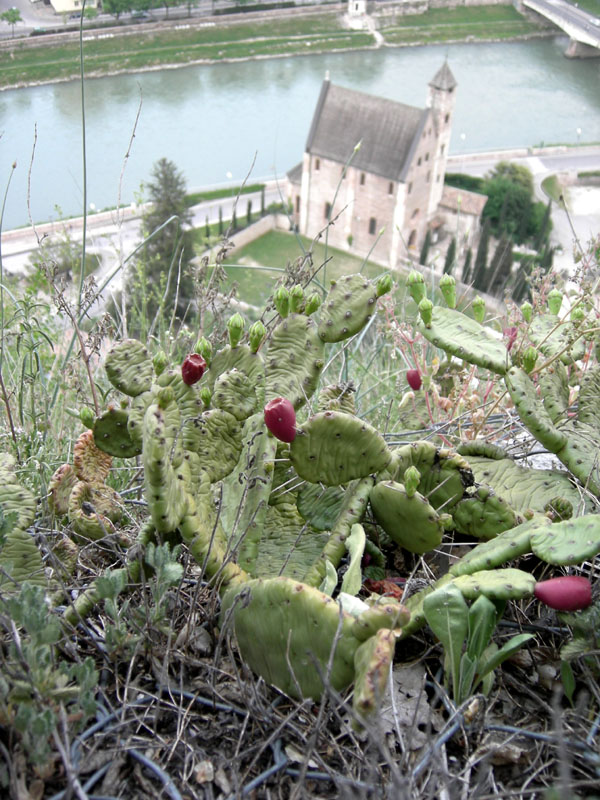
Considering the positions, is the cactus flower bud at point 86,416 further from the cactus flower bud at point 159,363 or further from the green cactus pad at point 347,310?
the green cactus pad at point 347,310

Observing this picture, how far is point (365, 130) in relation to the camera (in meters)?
26.4

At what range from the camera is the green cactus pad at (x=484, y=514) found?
5.00ft

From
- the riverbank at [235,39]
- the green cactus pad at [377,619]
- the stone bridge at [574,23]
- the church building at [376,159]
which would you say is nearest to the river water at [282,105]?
the riverbank at [235,39]

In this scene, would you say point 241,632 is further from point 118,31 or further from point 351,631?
point 118,31

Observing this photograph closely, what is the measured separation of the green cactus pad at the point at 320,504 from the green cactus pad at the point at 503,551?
28 centimetres

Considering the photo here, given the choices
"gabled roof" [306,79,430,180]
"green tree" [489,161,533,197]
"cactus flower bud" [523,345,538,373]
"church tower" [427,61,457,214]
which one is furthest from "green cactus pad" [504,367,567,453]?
"green tree" [489,161,533,197]

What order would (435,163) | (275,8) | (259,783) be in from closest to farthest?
(259,783), (435,163), (275,8)

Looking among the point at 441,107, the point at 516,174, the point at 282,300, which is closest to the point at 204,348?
the point at 282,300

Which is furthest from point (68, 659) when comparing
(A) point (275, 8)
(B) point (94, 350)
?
(A) point (275, 8)

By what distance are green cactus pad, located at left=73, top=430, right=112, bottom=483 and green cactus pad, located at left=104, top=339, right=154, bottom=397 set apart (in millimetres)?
234

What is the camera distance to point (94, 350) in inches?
73.7

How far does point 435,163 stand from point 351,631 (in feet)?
91.9

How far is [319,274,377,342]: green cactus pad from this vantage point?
1542mm

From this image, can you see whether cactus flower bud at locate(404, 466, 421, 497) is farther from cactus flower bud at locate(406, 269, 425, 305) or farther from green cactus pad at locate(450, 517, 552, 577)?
cactus flower bud at locate(406, 269, 425, 305)
